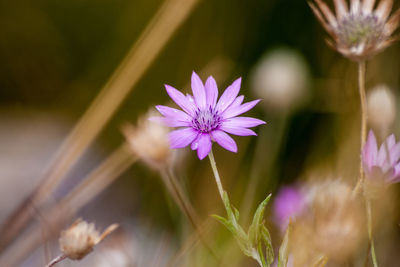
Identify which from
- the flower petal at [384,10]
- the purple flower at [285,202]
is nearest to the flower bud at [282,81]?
the purple flower at [285,202]

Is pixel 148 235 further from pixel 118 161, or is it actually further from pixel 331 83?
pixel 331 83

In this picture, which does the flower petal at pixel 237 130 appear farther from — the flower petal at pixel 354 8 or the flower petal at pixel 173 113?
the flower petal at pixel 354 8

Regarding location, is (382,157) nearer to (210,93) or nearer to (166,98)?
(210,93)

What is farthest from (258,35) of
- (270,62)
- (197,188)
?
(197,188)

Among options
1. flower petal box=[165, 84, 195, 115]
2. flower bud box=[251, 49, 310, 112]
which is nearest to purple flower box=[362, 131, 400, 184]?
flower petal box=[165, 84, 195, 115]

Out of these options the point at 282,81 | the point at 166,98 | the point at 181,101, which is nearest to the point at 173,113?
the point at 181,101

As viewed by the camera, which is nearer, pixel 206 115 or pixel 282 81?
pixel 206 115

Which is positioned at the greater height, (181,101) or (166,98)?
(166,98)
